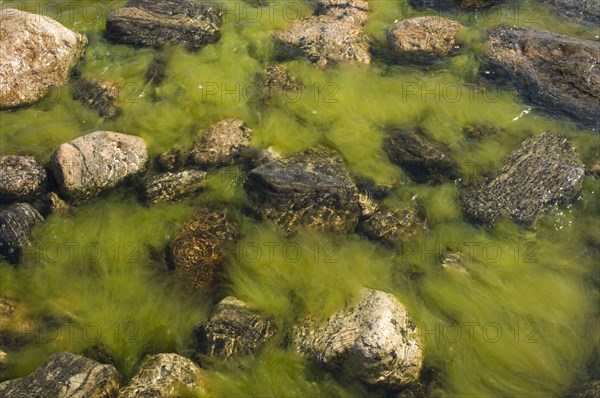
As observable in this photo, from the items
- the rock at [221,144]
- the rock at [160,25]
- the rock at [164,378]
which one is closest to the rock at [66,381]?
the rock at [164,378]

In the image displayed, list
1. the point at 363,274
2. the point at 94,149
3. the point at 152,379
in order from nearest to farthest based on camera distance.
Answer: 1. the point at 152,379
2. the point at 363,274
3. the point at 94,149

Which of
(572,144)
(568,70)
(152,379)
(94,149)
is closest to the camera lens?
(152,379)

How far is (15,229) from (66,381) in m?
1.90

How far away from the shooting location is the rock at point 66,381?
12.7ft

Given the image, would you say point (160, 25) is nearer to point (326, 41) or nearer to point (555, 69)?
point (326, 41)

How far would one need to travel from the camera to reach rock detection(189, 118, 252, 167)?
5945mm

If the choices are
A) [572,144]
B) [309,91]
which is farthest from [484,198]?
[309,91]

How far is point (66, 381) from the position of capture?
3938mm

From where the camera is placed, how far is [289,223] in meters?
5.35

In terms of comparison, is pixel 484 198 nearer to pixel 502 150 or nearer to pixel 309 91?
pixel 502 150

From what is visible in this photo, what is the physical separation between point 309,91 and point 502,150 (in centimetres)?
→ 250

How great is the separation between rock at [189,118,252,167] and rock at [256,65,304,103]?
0.72m

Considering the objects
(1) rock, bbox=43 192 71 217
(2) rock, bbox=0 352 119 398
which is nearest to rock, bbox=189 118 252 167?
(1) rock, bbox=43 192 71 217

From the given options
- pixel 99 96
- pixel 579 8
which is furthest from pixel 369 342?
pixel 579 8
